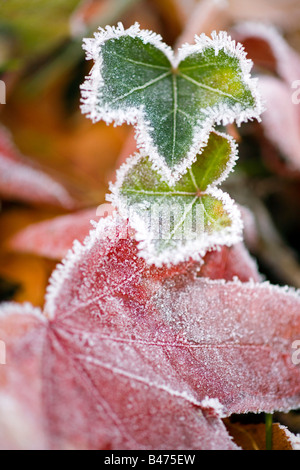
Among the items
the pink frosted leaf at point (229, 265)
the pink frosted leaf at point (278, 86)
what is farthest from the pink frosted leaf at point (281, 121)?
the pink frosted leaf at point (229, 265)

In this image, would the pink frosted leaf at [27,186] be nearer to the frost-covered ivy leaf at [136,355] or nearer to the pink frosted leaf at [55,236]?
the pink frosted leaf at [55,236]

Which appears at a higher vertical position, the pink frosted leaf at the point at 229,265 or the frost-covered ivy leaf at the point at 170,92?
the frost-covered ivy leaf at the point at 170,92

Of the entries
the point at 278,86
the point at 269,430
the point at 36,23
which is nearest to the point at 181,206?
the point at 269,430

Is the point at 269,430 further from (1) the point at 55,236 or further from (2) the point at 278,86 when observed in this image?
(2) the point at 278,86

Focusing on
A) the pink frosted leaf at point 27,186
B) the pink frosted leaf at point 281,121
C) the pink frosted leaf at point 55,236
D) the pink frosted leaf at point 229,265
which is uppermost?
the pink frosted leaf at point 281,121

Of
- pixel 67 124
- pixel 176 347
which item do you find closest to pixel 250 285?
pixel 176 347

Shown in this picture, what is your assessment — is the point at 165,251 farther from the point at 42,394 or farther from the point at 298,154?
the point at 298,154

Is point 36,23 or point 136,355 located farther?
point 36,23
